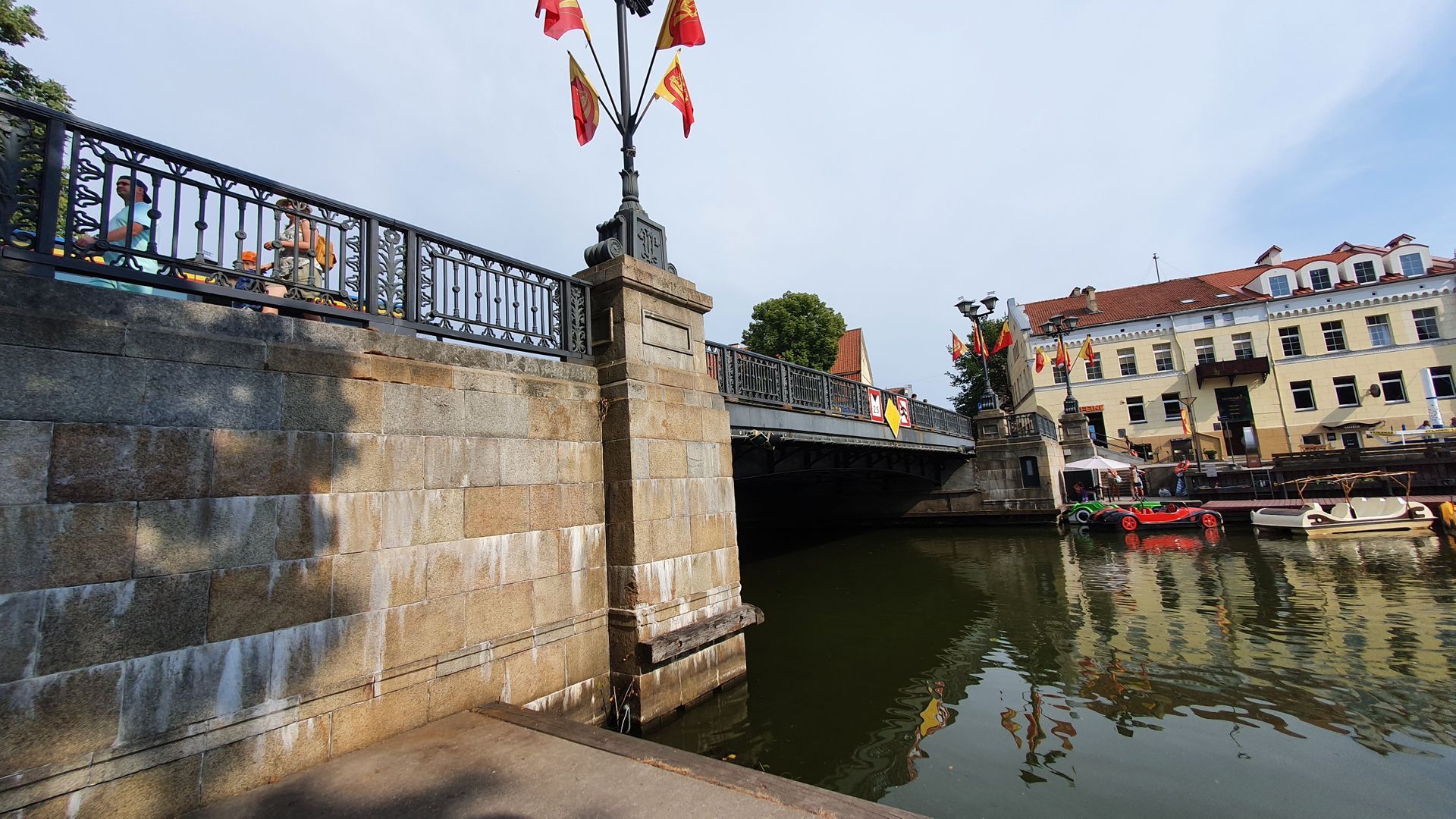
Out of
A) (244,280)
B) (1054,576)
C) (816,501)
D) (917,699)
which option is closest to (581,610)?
(244,280)

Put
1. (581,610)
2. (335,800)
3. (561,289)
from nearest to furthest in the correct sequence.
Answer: (335,800)
(581,610)
(561,289)

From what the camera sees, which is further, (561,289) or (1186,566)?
(1186,566)

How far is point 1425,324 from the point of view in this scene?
3531 cm

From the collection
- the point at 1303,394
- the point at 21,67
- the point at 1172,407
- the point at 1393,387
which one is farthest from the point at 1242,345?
the point at 21,67

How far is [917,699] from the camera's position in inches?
303

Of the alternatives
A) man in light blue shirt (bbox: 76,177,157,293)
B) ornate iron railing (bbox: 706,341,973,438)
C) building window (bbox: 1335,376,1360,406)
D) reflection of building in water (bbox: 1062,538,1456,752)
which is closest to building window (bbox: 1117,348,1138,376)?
building window (bbox: 1335,376,1360,406)

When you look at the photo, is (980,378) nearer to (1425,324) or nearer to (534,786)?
(1425,324)

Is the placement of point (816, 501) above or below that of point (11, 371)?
below

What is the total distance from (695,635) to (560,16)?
7332mm

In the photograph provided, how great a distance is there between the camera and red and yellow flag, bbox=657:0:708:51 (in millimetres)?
7559

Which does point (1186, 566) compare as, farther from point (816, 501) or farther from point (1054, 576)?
point (816, 501)

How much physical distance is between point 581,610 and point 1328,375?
49185 millimetres

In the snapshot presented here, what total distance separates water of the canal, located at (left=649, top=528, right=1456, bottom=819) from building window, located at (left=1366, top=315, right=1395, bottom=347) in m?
31.2

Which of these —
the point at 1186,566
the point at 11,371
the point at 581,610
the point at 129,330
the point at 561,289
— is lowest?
the point at 1186,566
